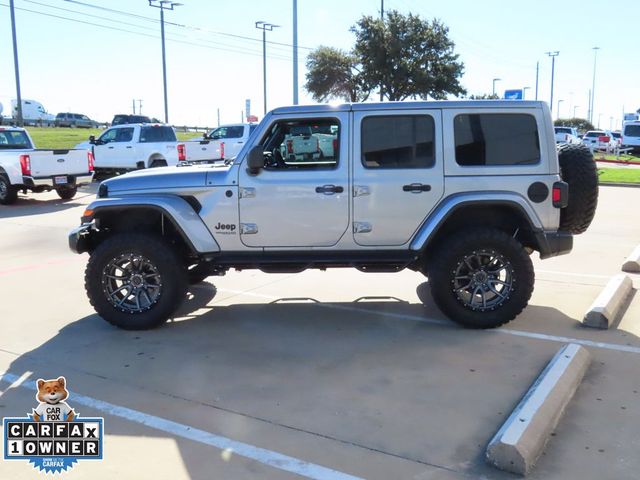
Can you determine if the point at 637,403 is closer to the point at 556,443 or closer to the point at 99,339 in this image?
the point at 556,443

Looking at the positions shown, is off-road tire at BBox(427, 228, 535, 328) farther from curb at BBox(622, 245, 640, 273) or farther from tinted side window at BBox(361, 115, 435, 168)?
curb at BBox(622, 245, 640, 273)

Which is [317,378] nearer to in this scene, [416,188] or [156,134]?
[416,188]

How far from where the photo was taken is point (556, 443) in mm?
3570

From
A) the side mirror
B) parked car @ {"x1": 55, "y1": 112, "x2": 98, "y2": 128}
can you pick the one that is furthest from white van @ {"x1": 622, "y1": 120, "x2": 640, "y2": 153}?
parked car @ {"x1": 55, "y1": 112, "x2": 98, "y2": 128}

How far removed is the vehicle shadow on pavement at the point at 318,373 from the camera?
148 inches

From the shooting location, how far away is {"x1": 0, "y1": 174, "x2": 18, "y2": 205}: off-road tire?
14.9 meters

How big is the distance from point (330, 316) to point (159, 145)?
14.5 metres

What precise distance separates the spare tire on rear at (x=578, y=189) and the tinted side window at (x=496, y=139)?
465 mm

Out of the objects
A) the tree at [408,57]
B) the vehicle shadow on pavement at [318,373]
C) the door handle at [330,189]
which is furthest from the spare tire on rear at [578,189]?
the tree at [408,57]

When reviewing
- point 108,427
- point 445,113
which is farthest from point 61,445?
point 445,113

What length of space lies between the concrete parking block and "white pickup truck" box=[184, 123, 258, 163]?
48.0 ft

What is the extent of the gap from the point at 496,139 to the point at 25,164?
12.4 metres

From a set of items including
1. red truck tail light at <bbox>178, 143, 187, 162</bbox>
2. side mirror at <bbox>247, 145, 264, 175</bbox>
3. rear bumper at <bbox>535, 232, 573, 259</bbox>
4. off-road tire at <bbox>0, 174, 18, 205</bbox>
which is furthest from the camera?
red truck tail light at <bbox>178, 143, 187, 162</bbox>

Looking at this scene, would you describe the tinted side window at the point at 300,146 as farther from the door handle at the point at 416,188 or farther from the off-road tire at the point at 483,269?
the off-road tire at the point at 483,269
